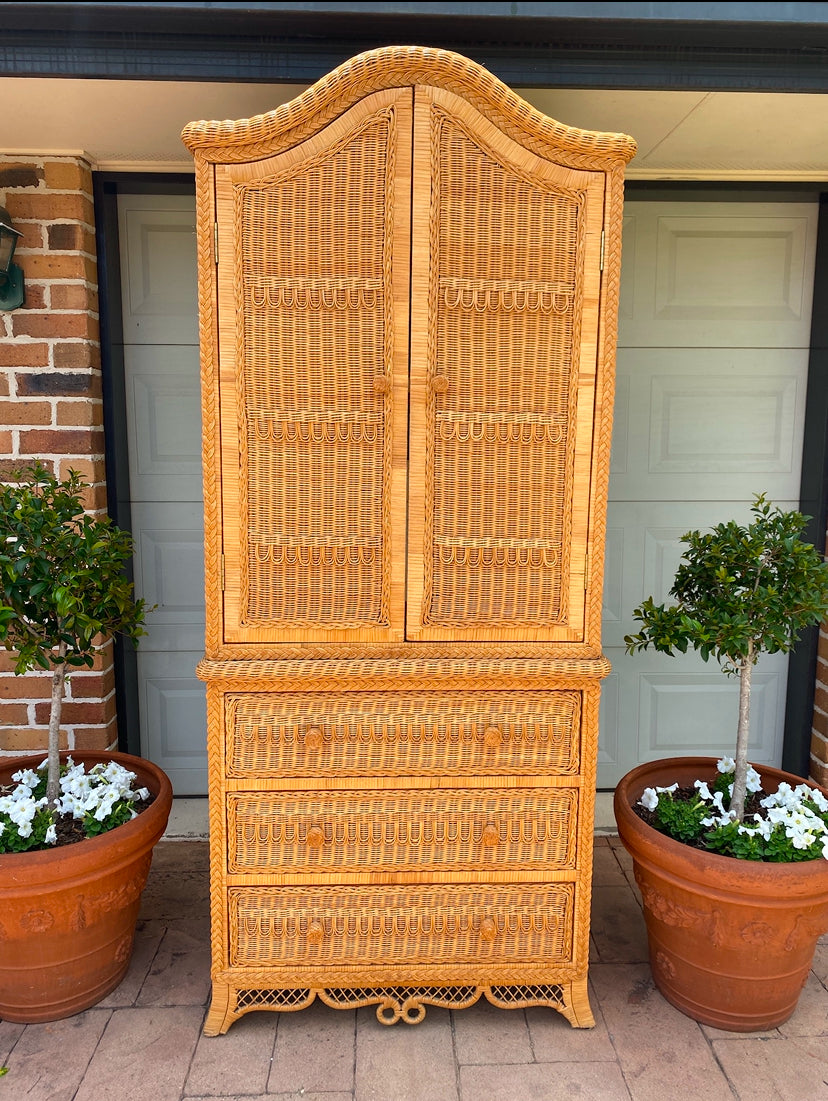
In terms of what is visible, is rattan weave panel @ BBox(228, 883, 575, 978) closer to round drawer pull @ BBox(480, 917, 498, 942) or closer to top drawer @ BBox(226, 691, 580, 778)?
round drawer pull @ BBox(480, 917, 498, 942)

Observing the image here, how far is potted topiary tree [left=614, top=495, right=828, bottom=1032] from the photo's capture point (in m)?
1.91

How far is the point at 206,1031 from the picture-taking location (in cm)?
197

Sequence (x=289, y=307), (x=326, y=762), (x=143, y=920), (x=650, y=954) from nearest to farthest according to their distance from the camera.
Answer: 1. (x=289, y=307)
2. (x=326, y=762)
3. (x=650, y=954)
4. (x=143, y=920)

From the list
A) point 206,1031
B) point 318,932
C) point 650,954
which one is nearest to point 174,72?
point 318,932

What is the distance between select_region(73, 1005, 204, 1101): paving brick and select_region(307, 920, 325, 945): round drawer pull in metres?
0.40

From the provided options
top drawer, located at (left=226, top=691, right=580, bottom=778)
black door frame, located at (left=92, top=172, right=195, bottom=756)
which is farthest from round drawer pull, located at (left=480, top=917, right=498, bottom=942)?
black door frame, located at (left=92, top=172, right=195, bottom=756)

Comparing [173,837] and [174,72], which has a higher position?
[174,72]

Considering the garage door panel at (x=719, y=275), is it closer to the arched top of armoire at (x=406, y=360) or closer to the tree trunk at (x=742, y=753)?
the arched top of armoire at (x=406, y=360)

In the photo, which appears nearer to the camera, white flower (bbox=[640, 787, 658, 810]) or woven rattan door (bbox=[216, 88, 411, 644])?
woven rattan door (bbox=[216, 88, 411, 644])

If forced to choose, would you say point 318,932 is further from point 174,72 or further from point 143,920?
point 174,72

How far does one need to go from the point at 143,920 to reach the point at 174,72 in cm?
246

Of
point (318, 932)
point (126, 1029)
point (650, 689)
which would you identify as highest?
point (650, 689)

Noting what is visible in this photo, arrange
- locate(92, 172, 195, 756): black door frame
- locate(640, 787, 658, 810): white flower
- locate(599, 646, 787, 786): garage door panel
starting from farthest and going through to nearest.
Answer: locate(599, 646, 787, 786): garage door panel < locate(92, 172, 195, 756): black door frame < locate(640, 787, 658, 810): white flower

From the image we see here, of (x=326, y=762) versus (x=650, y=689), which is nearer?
(x=326, y=762)
